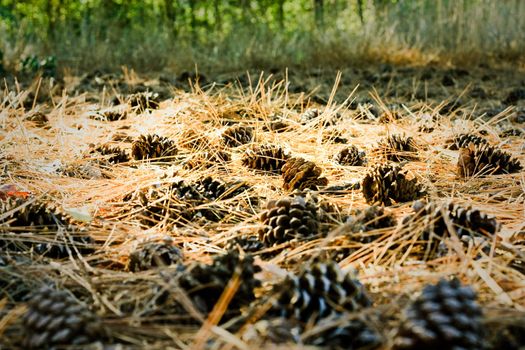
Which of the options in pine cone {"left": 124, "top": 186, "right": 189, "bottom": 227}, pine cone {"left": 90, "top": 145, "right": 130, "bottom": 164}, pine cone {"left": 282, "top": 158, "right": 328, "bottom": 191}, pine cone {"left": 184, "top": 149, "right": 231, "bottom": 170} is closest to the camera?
pine cone {"left": 124, "top": 186, "right": 189, "bottom": 227}

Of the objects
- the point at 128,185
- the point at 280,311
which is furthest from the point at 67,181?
the point at 280,311

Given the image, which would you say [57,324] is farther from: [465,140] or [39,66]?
[39,66]

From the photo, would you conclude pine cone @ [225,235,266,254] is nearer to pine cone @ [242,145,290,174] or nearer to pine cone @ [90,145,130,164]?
pine cone @ [242,145,290,174]

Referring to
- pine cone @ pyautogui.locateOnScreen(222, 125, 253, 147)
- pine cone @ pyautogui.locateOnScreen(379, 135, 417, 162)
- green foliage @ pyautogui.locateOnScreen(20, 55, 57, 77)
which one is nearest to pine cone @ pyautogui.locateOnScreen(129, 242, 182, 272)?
pine cone @ pyautogui.locateOnScreen(222, 125, 253, 147)

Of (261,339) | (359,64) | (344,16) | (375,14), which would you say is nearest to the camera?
(261,339)

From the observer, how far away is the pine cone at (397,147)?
211cm

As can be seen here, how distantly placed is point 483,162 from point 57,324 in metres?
1.53

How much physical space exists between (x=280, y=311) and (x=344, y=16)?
8543 millimetres

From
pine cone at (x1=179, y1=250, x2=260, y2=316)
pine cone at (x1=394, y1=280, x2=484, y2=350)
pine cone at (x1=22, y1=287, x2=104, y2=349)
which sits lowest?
pine cone at (x1=179, y1=250, x2=260, y2=316)

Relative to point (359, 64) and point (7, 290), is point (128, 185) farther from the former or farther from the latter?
point (359, 64)

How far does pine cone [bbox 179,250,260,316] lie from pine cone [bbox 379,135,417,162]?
1.32 metres

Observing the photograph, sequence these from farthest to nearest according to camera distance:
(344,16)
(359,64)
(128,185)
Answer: (344,16), (359,64), (128,185)

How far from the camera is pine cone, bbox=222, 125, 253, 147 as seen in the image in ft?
7.17

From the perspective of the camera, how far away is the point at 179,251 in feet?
3.91
